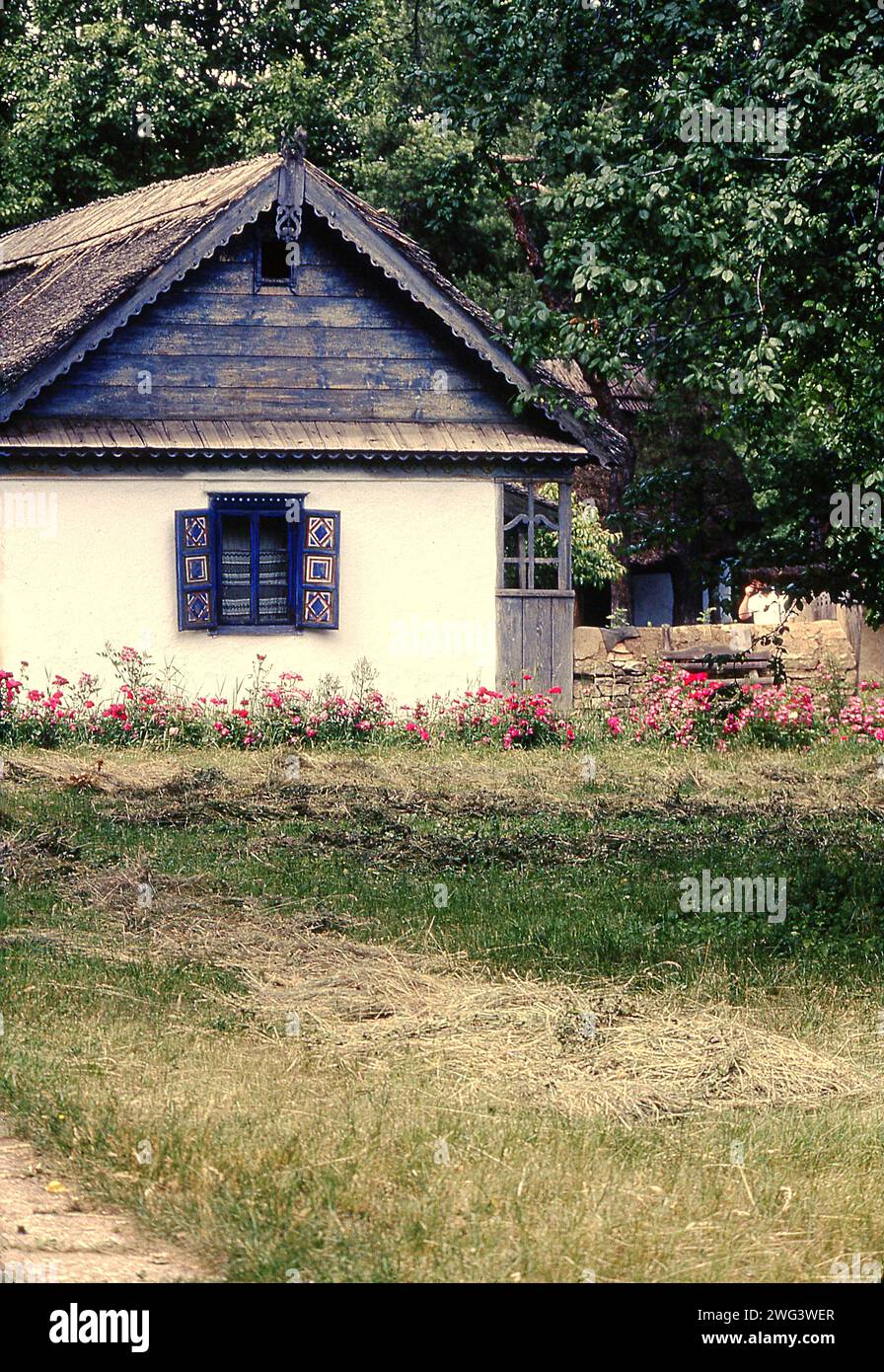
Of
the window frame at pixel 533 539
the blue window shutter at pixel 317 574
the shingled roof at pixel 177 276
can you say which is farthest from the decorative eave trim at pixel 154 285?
the window frame at pixel 533 539

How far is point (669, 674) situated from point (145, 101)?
16.5 m

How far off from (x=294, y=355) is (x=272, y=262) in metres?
1.16

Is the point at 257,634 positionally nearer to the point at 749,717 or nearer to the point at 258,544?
the point at 258,544

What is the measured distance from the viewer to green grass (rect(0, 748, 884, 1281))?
5.28 m

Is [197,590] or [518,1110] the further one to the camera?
[197,590]

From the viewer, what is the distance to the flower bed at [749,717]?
18.8 meters

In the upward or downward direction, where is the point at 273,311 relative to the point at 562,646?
upward

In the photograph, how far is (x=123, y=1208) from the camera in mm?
5496

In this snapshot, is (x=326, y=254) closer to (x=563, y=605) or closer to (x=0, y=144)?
(x=563, y=605)

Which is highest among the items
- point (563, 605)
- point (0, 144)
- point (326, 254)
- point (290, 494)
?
point (0, 144)

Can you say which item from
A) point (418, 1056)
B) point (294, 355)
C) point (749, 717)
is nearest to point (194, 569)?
point (294, 355)

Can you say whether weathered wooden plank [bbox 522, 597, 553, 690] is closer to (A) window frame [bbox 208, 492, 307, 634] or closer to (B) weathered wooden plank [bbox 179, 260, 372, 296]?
(A) window frame [bbox 208, 492, 307, 634]

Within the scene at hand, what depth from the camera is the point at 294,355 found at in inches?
800

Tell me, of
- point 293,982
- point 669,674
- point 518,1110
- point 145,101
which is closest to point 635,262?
point 293,982
